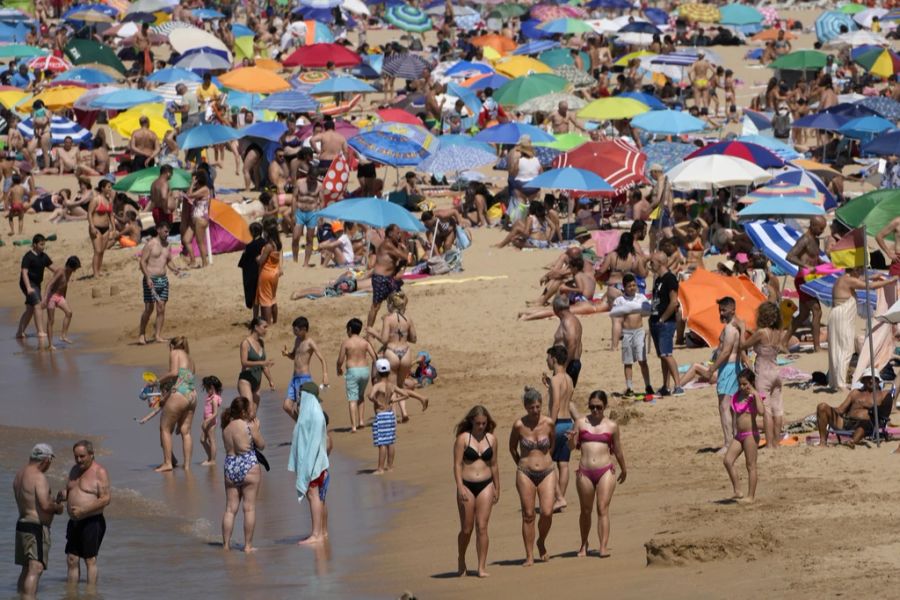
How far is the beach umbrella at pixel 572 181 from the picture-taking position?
69.1 feet

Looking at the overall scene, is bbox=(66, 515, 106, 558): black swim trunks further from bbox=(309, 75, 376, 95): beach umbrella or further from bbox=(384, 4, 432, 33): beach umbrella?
bbox=(384, 4, 432, 33): beach umbrella

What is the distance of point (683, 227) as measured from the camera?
20.8m

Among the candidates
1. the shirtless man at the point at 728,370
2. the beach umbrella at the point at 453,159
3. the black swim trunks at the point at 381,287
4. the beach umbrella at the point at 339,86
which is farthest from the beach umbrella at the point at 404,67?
the shirtless man at the point at 728,370

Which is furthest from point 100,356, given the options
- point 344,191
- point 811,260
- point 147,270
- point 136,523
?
point 811,260

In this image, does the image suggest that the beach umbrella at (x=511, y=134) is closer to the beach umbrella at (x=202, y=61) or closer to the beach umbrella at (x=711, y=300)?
the beach umbrella at (x=711, y=300)

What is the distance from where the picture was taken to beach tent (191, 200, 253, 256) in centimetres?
2295

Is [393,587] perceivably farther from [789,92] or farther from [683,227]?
[789,92]

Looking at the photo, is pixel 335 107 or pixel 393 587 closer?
pixel 393 587

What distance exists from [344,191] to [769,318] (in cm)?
1006

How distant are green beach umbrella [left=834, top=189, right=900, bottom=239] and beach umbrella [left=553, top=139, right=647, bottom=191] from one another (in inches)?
209

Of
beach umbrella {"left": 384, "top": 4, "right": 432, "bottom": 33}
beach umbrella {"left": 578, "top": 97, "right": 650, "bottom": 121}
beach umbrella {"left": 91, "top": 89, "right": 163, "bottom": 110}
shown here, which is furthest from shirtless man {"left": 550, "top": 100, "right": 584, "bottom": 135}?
beach umbrella {"left": 384, "top": 4, "right": 432, "bottom": 33}

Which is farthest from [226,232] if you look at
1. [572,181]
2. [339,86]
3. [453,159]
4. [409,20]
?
[409,20]

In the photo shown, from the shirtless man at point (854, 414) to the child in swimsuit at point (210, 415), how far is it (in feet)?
15.5

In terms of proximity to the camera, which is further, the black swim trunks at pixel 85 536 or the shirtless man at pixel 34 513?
the black swim trunks at pixel 85 536
